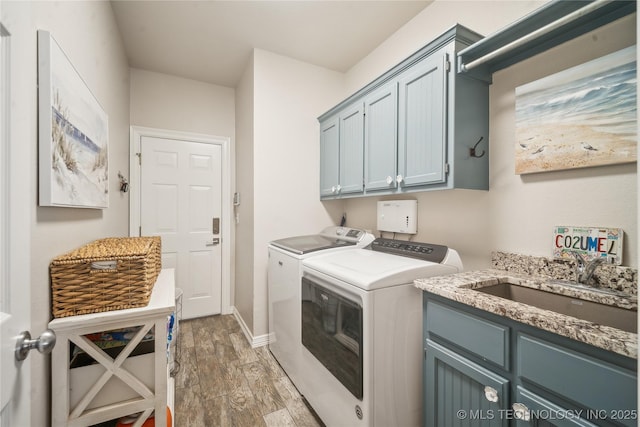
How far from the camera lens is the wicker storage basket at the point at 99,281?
100cm

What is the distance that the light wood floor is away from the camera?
1.64 meters

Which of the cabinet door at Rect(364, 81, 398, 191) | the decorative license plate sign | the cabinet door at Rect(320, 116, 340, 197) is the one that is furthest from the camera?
the cabinet door at Rect(320, 116, 340, 197)

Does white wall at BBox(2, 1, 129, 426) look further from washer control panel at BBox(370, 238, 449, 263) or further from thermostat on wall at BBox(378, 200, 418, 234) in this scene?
thermostat on wall at BBox(378, 200, 418, 234)

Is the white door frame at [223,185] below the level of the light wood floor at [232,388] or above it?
above

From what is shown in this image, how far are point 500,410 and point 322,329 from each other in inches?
34.2

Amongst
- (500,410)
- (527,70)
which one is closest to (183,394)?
(500,410)

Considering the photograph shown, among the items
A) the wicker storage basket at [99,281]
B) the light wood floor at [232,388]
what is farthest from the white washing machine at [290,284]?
the wicker storage basket at [99,281]

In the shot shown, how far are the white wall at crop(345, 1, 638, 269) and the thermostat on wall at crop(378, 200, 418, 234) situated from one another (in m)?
0.06

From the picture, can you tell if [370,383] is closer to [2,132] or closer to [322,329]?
[322,329]

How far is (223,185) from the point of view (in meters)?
3.21

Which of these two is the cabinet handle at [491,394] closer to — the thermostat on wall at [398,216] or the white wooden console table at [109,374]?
the thermostat on wall at [398,216]

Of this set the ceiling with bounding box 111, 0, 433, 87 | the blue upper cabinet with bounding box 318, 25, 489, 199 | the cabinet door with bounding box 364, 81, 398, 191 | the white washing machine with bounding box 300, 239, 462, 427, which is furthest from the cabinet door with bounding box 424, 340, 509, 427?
the ceiling with bounding box 111, 0, 433, 87

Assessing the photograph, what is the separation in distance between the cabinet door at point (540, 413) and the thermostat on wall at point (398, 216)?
1.21m

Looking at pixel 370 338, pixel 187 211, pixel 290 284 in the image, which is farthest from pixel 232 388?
pixel 187 211
